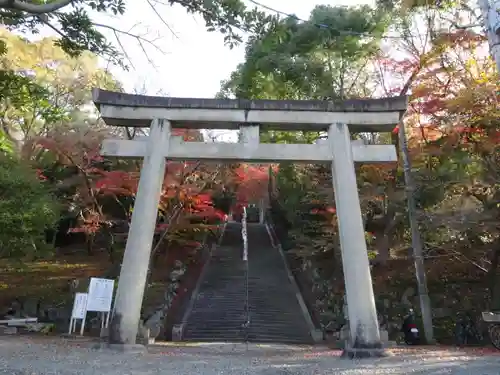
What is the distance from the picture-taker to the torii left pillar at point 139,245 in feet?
24.7

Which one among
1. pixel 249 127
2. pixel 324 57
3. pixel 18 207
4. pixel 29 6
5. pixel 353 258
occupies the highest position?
pixel 324 57

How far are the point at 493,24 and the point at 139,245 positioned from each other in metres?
6.73

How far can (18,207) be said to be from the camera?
39.1 feet

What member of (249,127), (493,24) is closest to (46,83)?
(249,127)

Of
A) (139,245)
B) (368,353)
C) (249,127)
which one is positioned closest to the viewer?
(368,353)

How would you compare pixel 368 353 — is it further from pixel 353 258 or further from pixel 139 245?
pixel 139 245

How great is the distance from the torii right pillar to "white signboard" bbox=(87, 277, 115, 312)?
6.96 meters

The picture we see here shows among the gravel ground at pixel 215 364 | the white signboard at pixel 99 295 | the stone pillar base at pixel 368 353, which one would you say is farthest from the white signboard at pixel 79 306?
the stone pillar base at pixel 368 353

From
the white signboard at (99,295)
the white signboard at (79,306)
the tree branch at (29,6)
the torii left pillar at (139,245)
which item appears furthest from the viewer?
the white signboard at (79,306)

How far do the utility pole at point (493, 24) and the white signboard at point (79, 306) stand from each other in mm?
11258

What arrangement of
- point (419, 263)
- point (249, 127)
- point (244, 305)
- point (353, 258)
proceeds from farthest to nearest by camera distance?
point (244, 305), point (419, 263), point (249, 127), point (353, 258)

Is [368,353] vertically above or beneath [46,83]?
beneath

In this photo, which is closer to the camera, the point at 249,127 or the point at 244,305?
the point at 249,127

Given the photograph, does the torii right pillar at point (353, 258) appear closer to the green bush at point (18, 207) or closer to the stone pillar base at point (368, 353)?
the stone pillar base at point (368, 353)
